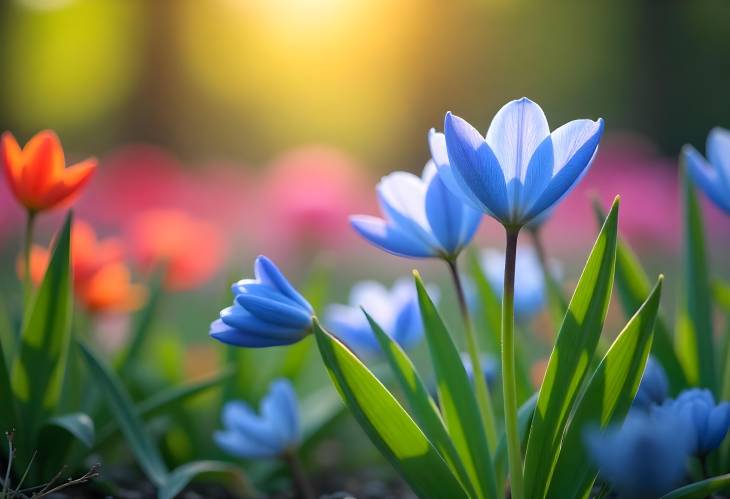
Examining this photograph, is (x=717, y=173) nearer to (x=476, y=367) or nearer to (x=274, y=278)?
(x=476, y=367)

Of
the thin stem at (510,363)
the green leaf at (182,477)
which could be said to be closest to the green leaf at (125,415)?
the green leaf at (182,477)

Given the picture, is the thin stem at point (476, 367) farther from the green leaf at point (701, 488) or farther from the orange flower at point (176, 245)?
the orange flower at point (176, 245)

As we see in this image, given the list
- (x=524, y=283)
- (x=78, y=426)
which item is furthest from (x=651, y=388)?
(x=78, y=426)

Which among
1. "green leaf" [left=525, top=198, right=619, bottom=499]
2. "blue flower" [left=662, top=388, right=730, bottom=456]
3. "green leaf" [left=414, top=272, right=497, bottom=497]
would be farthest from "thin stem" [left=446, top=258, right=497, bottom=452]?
"blue flower" [left=662, top=388, right=730, bottom=456]

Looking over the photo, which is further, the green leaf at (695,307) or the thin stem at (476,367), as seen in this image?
the green leaf at (695,307)

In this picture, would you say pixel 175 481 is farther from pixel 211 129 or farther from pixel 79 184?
pixel 211 129
